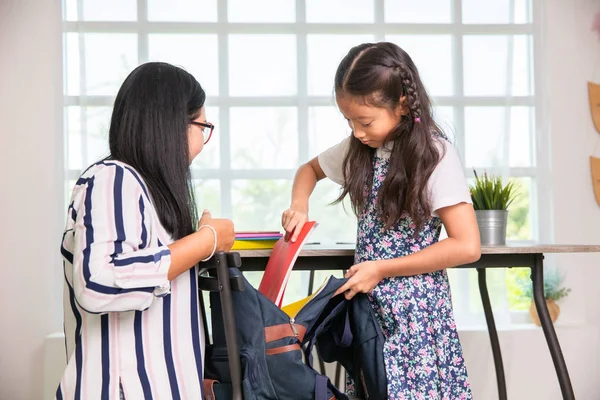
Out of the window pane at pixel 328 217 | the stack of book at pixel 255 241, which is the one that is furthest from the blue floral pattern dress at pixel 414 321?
the window pane at pixel 328 217

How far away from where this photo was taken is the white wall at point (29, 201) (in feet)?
11.2

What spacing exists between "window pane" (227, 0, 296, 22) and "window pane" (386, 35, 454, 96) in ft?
1.72

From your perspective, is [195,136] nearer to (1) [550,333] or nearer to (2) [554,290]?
(1) [550,333]

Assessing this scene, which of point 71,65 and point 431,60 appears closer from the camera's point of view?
point 71,65

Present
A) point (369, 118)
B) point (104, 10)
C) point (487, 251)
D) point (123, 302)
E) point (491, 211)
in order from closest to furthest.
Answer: point (123, 302)
point (369, 118)
point (487, 251)
point (491, 211)
point (104, 10)

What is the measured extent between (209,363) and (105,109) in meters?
2.12

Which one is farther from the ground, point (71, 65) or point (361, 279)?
point (71, 65)

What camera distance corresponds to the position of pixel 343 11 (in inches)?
142

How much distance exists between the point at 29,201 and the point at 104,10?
97 cm

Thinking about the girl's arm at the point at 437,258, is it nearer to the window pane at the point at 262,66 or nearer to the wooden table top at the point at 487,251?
the wooden table top at the point at 487,251

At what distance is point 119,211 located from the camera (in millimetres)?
1317

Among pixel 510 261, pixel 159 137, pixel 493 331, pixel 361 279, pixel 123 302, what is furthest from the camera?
pixel 493 331

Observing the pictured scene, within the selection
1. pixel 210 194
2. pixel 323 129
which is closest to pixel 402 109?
pixel 323 129

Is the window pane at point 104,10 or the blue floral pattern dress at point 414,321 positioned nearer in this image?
the blue floral pattern dress at point 414,321
